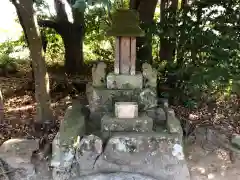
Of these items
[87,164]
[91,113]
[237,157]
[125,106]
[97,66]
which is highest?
[97,66]

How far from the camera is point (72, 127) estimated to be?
13.3 feet

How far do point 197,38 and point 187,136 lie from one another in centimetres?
152

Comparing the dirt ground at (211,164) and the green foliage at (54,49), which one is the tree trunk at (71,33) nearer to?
the green foliage at (54,49)

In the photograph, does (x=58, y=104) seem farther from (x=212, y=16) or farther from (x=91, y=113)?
(x=212, y=16)

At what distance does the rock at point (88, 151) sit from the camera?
12.2 ft

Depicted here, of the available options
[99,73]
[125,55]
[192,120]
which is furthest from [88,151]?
[192,120]

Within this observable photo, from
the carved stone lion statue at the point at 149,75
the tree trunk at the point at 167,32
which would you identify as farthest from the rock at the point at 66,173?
the tree trunk at the point at 167,32

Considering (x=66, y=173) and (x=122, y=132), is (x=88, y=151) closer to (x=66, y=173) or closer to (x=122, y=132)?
(x=66, y=173)

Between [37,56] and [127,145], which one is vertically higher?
[37,56]

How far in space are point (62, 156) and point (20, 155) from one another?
0.68 meters

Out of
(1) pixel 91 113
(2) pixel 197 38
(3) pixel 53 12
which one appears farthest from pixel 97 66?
(3) pixel 53 12

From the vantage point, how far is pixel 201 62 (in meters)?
5.10

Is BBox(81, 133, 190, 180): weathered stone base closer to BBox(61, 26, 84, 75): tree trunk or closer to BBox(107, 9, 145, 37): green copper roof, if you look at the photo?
BBox(107, 9, 145, 37): green copper roof

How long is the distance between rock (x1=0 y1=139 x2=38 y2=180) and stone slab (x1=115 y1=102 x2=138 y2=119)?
4.16 feet
